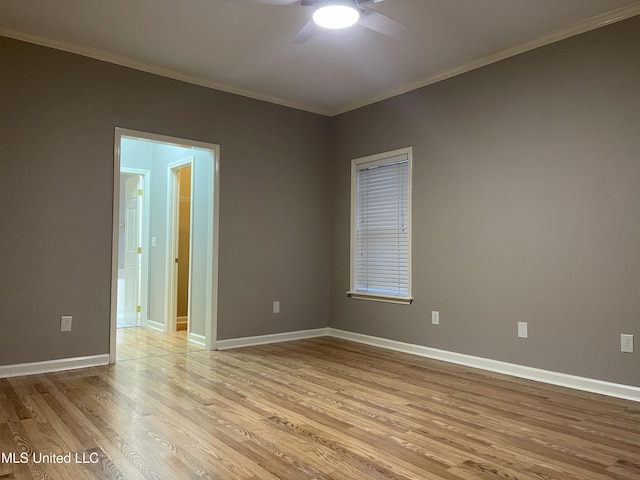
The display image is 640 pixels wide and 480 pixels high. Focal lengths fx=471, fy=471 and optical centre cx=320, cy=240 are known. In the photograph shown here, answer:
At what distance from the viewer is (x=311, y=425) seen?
8.96 ft

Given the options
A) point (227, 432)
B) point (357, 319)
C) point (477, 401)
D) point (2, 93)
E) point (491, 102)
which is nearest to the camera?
point (227, 432)

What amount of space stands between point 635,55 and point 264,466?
362 cm

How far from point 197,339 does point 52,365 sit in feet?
5.07

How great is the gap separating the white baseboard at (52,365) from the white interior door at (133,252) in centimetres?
245

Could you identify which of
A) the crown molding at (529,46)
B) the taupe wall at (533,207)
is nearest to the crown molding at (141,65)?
the crown molding at (529,46)

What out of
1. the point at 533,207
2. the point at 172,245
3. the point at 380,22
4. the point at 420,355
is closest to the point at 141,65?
the point at 172,245

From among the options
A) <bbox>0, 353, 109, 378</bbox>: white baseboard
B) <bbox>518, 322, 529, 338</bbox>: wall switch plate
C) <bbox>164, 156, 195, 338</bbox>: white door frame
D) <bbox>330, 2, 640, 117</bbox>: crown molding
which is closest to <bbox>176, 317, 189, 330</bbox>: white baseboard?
<bbox>164, 156, 195, 338</bbox>: white door frame

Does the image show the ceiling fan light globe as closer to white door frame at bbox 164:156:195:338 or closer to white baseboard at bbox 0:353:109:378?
white baseboard at bbox 0:353:109:378

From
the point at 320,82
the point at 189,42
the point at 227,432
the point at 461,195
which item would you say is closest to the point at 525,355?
the point at 461,195

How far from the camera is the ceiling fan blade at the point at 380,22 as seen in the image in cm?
282

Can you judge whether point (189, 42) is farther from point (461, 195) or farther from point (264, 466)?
point (264, 466)

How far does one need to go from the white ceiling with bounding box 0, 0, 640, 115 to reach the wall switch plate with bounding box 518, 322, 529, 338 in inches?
89.7

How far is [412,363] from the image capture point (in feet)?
14.2

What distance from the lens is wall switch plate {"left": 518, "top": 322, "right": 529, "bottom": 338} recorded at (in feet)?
12.7
